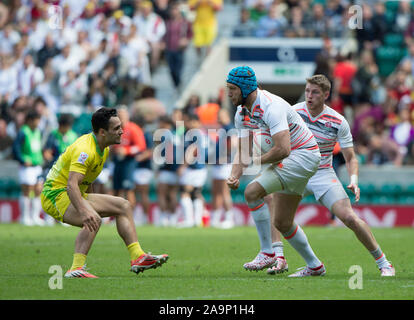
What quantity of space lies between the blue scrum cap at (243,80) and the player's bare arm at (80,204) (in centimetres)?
183

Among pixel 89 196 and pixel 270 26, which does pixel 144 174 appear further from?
pixel 89 196

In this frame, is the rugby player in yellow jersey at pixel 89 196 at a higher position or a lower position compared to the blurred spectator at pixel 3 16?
lower

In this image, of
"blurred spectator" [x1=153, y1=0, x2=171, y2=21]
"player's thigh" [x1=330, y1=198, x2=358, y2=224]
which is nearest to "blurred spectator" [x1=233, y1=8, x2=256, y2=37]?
"blurred spectator" [x1=153, y1=0, x2=171, y2=21]

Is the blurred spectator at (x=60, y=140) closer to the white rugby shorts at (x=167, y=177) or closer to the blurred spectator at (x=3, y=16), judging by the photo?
the white rugby shorts at (x=167, y=177)

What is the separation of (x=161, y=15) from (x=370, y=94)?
6.49 m

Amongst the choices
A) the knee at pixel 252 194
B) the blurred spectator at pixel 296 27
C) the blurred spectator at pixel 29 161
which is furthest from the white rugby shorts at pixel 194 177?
the knee at pixel 252 194

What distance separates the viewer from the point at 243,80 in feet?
30.1

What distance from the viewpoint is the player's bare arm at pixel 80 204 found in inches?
348

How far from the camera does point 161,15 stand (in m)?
24.7

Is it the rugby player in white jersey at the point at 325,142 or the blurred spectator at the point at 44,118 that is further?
the blurred spectator at the point at 44,118

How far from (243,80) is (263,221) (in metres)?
1.58

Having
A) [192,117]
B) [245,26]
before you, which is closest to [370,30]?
[245,26]

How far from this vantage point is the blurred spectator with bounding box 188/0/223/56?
23.5 metres

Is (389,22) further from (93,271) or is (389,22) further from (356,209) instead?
(93,271)
